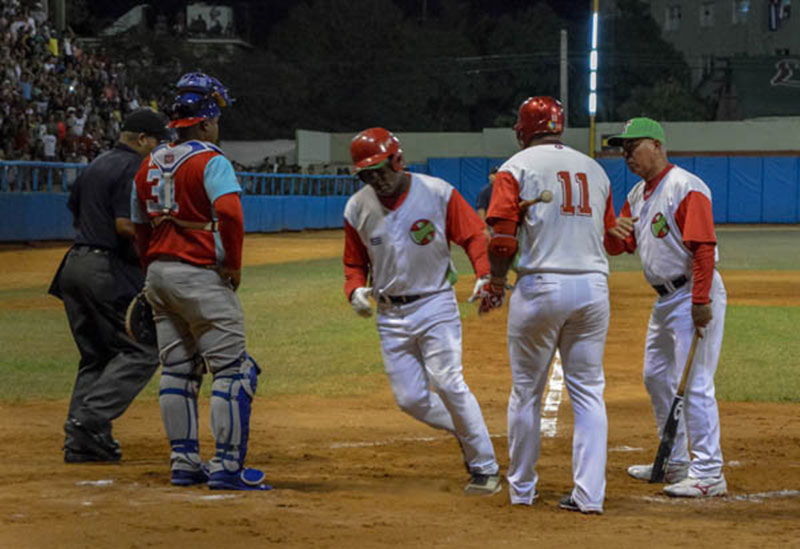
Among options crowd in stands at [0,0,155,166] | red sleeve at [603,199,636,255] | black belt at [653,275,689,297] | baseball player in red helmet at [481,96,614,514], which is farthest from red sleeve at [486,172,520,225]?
crowd in stands at [0,0,155,166]

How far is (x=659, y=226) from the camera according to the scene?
19.3ft

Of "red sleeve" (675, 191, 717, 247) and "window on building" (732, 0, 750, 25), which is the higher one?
"window on building" (732, 0, 750, 25)

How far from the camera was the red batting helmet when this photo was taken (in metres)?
5.55

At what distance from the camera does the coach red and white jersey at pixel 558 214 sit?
17.4 feet

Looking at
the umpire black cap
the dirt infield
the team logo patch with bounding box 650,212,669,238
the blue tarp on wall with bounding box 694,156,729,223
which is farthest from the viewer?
the blue tarp on wall with bounding box 694,156,729,223

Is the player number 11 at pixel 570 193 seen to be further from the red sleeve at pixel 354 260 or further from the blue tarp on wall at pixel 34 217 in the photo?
the blue tarp on wall at pixel 34 217

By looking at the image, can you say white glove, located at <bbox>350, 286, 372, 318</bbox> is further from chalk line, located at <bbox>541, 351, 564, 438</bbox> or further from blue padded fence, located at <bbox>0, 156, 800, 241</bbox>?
blue padded fence, located at <bbox>0, 156, 800, 241</bbox>

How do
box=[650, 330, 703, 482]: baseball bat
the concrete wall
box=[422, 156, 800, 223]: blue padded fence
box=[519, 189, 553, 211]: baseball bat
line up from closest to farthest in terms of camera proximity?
box=[519, 189, 553, 211]: baseball bat
box=[650, 330, 703, 482]: baseball bat
box=[422, 156, 800, 223]: blue padded fence
the concrete wall

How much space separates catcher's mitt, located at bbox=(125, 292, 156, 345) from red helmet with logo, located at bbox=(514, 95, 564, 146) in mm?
2349

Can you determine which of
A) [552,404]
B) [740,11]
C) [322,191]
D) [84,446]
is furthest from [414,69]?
[84,446]

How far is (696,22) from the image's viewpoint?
72.6 meters

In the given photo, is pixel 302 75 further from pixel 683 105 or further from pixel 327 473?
pixel 327 473

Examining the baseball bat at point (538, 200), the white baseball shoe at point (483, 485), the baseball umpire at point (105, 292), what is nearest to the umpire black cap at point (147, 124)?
the baseball umpire at point (105, 292)

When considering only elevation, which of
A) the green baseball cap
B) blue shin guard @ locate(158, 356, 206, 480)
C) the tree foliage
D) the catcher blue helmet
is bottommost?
blue shin guard @ locate(158, 356, 206, 480)
